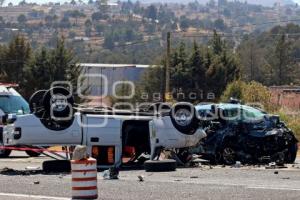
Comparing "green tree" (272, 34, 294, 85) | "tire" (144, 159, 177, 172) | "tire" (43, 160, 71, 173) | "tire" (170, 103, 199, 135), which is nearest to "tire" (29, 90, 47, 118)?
"tire" (43, 160, 71, 173)

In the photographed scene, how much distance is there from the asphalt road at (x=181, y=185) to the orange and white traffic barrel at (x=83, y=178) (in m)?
1.09

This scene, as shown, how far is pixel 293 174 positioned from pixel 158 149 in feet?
11.7

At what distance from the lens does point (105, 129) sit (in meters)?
18.7

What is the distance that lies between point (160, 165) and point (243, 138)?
3.04 meters

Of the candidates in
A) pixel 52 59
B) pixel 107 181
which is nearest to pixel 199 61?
pixel 52 59

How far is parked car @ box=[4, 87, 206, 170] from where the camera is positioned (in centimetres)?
1828

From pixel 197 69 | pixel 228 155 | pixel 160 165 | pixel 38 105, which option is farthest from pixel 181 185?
pixel 197 69

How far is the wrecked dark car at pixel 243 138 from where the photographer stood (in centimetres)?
2006

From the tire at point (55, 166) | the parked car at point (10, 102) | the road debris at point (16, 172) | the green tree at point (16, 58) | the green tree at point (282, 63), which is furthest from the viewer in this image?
the green tree at point (282, 63)

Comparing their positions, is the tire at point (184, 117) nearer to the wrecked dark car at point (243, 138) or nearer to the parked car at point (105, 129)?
the parked car at point (105, 129)

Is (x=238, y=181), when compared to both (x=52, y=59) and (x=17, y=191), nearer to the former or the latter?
(x=17, y=191)

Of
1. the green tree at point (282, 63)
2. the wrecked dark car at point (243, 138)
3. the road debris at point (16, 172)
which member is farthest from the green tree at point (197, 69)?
the road debris at point (16, 172)

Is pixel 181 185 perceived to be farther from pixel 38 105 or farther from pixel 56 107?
pixel 38 105

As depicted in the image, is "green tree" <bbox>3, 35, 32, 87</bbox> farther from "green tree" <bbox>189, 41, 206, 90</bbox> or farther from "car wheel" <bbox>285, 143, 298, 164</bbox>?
"car wheel" <bbox>285, 143, 298, 164</bbox>
